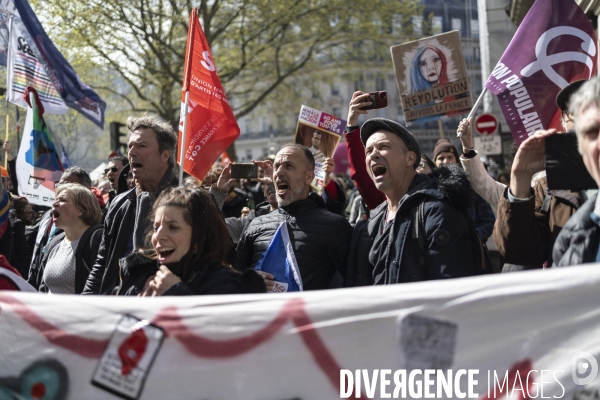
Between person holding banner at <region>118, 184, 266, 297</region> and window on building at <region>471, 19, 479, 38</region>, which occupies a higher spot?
window on building at <region>471, 19, 479, 38</region>

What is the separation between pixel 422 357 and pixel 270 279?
1.50 m

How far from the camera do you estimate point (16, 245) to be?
621 cm

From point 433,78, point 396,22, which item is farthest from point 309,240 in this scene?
point 396,22

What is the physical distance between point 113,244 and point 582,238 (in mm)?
2711

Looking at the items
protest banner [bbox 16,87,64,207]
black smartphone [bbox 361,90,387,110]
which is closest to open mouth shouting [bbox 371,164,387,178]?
black smartphone [bbox 361,90,387,110]

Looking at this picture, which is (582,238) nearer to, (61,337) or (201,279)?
(201,279)

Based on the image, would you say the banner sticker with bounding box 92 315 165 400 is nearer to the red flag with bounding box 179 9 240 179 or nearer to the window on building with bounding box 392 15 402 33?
the red flag with bounding box 179 9 240 179

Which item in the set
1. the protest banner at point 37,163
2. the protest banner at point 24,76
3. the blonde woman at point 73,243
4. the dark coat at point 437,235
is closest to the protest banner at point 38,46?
the protest banner at point 24,76

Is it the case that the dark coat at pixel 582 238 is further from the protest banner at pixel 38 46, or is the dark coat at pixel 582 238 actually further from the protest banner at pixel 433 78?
the protest banner at pixel 38 46

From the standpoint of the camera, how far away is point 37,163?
7.84 meters

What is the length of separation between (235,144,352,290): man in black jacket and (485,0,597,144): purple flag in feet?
4.03

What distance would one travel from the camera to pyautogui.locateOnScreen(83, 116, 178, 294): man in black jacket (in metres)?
4.23

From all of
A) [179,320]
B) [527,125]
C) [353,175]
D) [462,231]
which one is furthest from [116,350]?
[527,125]

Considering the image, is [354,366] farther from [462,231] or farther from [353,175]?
[353,175]
